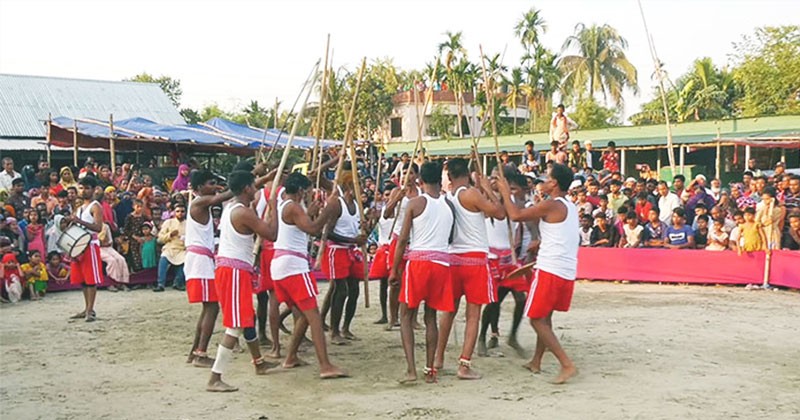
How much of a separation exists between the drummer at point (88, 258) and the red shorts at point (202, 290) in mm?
2927

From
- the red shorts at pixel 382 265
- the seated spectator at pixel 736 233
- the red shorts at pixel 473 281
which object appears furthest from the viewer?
the seated spectator at pixel 736 233

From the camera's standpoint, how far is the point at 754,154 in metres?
24.9

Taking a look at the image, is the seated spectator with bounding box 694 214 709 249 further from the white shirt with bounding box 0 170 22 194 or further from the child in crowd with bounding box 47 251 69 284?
the white shirt with bounding box 0 170 22 194

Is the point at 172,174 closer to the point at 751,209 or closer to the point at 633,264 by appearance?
the point at 633,264

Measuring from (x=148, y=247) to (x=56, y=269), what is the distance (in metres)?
1.50

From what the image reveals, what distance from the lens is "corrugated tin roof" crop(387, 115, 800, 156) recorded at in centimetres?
2400

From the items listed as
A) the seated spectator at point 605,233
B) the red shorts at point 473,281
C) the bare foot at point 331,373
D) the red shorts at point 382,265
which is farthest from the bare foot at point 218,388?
the seated spectator at point 605,233

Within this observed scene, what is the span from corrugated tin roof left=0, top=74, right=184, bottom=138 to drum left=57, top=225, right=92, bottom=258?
59.0ft

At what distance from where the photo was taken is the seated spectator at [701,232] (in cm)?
1398

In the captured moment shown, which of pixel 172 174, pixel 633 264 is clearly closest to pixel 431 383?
pixel 633 264

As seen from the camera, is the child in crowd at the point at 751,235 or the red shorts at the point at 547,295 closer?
the red shorts at the point at 547,295

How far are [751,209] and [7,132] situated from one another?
72.9ft

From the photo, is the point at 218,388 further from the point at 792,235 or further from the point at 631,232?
the point at 792,235

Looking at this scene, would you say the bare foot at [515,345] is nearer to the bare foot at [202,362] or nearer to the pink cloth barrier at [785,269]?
the bare foot at [202,362]
